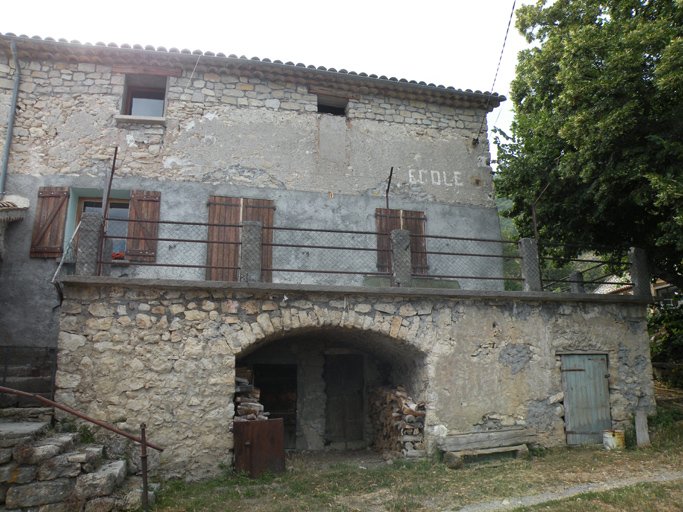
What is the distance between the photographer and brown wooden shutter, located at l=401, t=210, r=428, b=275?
9.69m

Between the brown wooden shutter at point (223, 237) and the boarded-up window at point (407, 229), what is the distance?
2.73 metres

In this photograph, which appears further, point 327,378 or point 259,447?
point 327,378

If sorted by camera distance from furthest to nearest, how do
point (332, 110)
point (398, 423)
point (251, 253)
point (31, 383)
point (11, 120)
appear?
point (332, 110) → point (11, 120) → point (398, 423) → point (251, 253) → point (31, 383)

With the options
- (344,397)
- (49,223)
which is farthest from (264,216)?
(344,397)

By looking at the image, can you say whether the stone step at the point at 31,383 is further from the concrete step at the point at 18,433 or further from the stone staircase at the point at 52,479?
the stone staircase at the point at 52,479

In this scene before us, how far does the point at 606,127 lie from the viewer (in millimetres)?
7613

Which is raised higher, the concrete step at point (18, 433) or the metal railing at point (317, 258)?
the metal railing at point (317, 258)

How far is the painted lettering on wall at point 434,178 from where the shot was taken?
1024 cm

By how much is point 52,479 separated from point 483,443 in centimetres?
558

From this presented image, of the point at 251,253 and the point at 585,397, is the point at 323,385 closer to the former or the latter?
the point at 251,253

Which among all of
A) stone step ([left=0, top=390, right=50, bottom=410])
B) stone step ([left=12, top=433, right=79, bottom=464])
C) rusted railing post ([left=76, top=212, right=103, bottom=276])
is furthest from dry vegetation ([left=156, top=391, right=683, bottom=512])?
rusted railing post ([left=76, top=212, right=103, bottom=276])

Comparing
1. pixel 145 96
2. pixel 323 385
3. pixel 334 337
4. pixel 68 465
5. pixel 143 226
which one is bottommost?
pixel 68 465

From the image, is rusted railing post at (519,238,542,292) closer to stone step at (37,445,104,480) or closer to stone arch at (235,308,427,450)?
stone arch at (235,308,427,450)

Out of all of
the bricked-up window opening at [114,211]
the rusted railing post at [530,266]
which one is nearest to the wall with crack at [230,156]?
the bricked-up window opening at [114,211]
